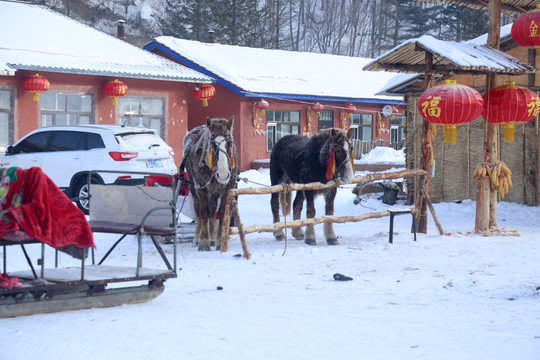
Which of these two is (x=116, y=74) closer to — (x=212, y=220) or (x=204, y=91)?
(x=204, y=91)

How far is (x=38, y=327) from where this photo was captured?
709 centimetres

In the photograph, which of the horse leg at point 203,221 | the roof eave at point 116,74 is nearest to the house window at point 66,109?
the roof eave at point 116,74

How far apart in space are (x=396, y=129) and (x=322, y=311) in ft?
96.4

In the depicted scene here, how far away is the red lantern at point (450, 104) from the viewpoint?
1291 centimetres

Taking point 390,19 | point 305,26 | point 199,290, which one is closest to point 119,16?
point 305,26

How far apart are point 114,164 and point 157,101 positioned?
34.4ft

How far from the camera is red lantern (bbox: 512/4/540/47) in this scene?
14.0m

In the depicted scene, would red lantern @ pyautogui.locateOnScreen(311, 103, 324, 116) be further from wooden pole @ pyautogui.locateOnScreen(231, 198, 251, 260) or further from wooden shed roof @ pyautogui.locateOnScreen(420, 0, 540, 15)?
wooden pole @ pyautogui.locateOnScreen(231, 198, 251, 260)

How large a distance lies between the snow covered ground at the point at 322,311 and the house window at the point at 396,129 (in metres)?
23.6

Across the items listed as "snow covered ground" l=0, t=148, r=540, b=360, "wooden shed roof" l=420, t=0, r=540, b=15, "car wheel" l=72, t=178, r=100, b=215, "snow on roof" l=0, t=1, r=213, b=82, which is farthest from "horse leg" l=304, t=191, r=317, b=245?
"snow on roof" l=0, t=1, r=213, b=82

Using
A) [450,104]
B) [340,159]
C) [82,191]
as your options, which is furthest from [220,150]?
[82,191]

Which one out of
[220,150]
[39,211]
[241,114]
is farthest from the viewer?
[241,114]

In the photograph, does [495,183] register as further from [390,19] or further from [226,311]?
[390,19]

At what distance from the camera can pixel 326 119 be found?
32.9 metres
